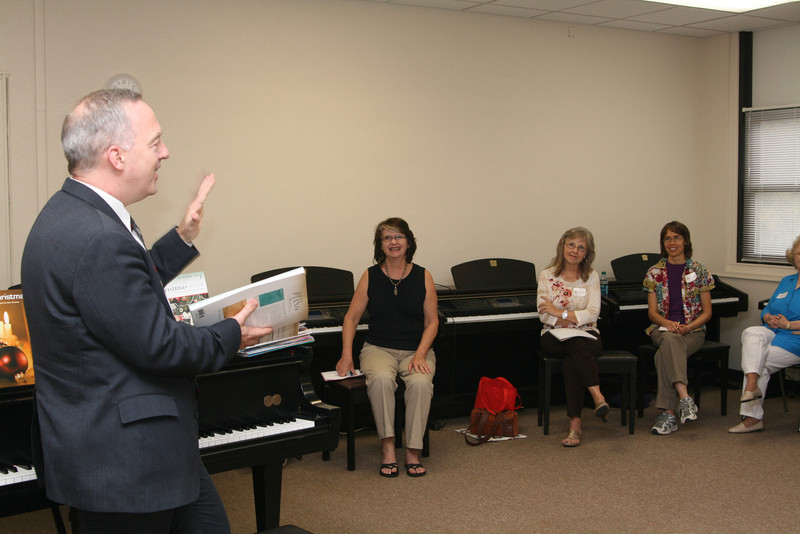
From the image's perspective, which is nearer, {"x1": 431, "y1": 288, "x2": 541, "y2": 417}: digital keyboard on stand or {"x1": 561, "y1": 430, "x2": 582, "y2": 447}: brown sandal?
{"x1": 561, "y1": 430, "x2": 582, "y2": 447}: brown sandal

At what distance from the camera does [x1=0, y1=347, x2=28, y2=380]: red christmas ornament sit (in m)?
2.22

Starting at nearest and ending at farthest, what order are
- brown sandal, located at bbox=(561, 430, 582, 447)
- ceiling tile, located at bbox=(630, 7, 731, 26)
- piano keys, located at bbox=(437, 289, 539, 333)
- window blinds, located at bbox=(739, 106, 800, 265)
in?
brown sandal, located at bbox=(561, 430, 582, 447) → piano keys, located at bbox=(437, 289, 539, 333) → ceiling tile, located at bbox=(630, 7, 731, 26) → window blinds, located at bbox=(739, 106, 800, 265)

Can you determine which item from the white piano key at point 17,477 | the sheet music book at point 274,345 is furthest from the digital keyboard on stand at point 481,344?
the white piano key at point 17,477

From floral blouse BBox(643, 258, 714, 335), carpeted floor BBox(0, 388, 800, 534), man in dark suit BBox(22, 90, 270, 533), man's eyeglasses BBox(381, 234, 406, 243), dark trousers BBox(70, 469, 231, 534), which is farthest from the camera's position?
floral blouse BBox(643, 258, 714, 335)

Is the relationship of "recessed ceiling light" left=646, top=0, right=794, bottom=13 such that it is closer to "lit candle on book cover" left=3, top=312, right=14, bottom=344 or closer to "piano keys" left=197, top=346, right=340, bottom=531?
"piano keys" left=197, top=346, right=340, bottom=531

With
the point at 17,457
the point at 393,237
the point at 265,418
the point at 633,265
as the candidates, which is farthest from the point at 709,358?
the point at 17,457

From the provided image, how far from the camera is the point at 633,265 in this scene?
5.67 meters

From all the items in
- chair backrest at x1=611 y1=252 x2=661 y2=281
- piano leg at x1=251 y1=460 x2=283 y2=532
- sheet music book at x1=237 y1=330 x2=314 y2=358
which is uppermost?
sheet music book at x1=237 y1=330 x2=314 y2=358

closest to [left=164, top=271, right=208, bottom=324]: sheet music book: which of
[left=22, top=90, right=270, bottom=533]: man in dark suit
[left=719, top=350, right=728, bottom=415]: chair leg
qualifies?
[left=22, top=90, right=270, bottom=533]: man in dark suit

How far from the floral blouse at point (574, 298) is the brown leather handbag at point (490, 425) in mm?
614

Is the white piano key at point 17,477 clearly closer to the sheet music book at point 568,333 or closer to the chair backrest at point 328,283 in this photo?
the chair backrest at point 328,283

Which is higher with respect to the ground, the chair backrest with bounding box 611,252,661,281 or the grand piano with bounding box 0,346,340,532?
the chair backrest with bounding box 611,252,661,281

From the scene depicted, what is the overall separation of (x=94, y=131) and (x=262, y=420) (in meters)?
1.29

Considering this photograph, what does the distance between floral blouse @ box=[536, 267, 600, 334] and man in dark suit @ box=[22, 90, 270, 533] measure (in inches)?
134
